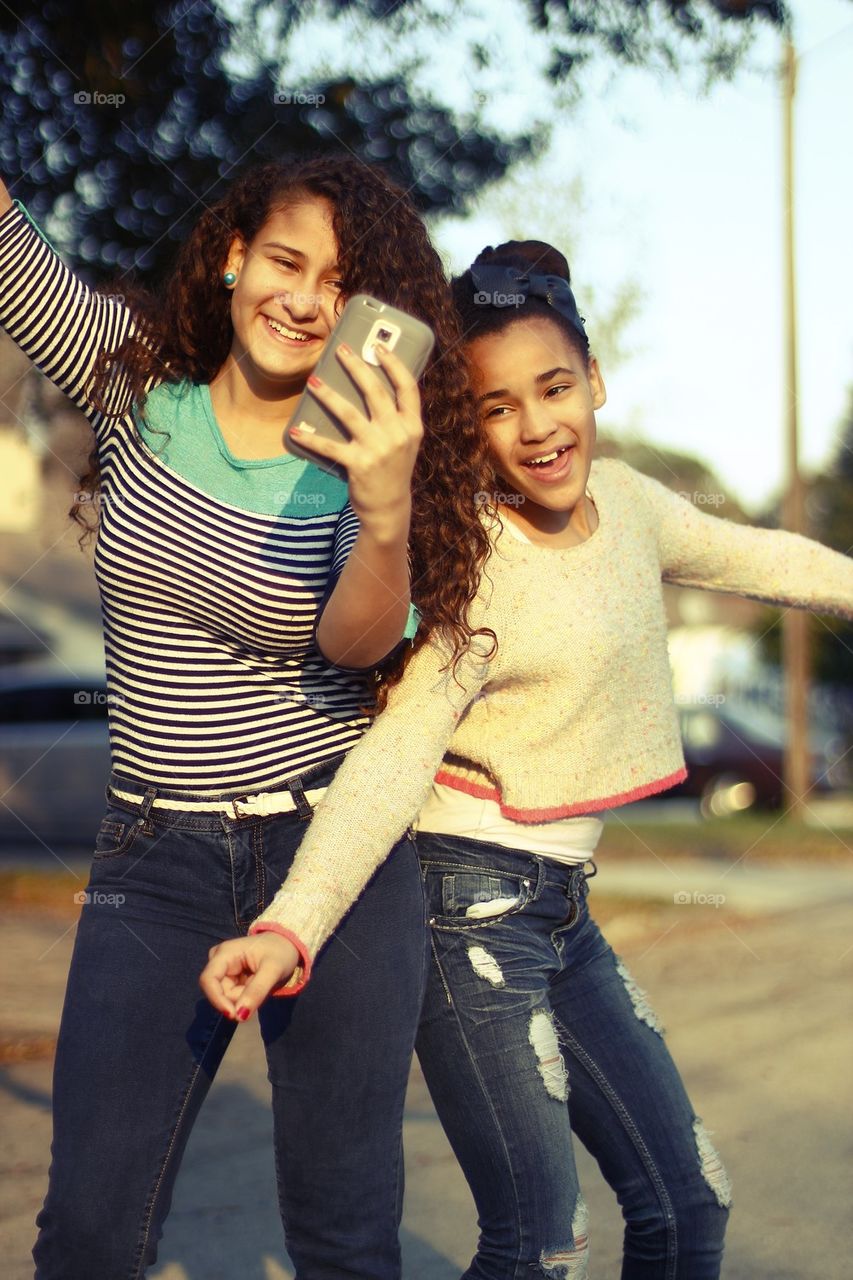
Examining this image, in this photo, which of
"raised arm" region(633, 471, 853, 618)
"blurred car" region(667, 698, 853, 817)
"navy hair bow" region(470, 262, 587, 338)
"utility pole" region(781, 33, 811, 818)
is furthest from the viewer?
"blurred car" region(667, 698, 853, 817)

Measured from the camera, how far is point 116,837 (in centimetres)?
228

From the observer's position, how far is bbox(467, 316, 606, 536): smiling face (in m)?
2.54

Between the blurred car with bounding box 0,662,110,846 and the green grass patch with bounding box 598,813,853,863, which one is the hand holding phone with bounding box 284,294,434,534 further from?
the blurred car with bounding box 0,662,110,846

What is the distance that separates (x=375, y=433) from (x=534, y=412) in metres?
0.76

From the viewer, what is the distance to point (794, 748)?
17.3 meters

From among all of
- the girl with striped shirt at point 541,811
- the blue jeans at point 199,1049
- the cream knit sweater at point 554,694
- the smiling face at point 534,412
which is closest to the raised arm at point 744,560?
the cream knit sweater at point 554,694

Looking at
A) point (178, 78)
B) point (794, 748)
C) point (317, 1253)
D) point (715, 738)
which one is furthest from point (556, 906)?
point (715, 738)

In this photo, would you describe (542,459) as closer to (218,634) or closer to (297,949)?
(218,634)

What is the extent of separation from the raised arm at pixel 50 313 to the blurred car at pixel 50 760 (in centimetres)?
1065

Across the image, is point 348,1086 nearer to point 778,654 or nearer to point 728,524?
point 728,524

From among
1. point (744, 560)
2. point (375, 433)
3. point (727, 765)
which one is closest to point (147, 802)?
point (375, 433)

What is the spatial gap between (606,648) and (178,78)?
496 cm

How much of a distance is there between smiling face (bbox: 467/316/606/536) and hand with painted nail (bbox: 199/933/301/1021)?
92 cm

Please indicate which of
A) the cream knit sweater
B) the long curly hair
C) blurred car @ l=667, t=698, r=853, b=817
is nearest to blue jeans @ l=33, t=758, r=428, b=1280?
the cream knit sweater
